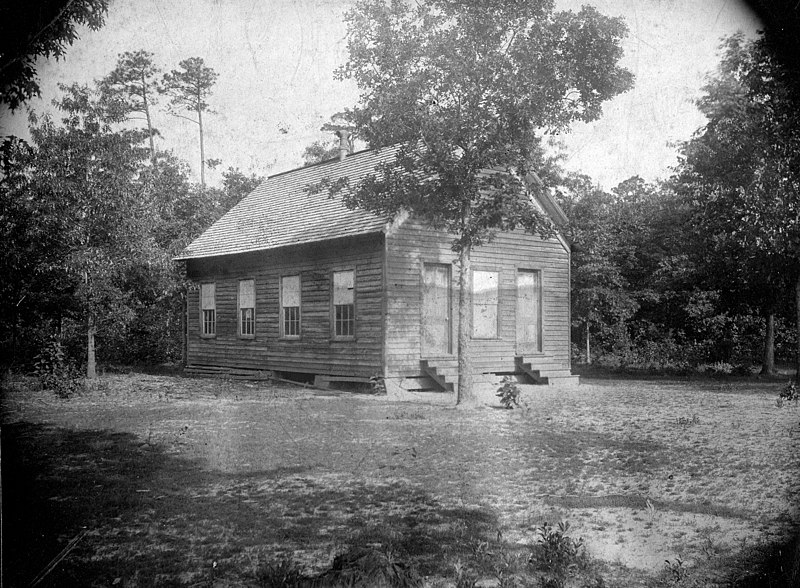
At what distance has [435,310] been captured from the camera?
16625mm

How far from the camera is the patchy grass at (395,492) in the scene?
4.65 meters

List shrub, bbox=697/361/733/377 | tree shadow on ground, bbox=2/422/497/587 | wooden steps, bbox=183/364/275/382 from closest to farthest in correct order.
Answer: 1. tree shadow on ground, bbox=2/422/497/587
2. wooden steps, bbox=183/364/275/382
3. shrub, bbox=697/361/733/377

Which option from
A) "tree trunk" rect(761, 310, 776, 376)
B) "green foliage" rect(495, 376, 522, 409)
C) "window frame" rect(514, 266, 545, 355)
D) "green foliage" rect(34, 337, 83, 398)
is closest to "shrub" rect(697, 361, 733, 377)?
"tree trunk" rect(761, 310, 776, 376)

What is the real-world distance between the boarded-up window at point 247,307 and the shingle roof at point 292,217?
3.76ft

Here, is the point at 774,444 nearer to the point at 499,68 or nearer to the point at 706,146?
the point at 706,146

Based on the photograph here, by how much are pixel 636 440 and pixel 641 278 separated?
2071cm

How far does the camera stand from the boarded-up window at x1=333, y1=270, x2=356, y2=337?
658 inches

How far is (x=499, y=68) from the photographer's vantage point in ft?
40.0

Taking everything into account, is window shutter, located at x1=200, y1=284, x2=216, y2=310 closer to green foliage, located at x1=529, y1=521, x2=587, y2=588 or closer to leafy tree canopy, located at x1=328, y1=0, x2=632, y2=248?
leafy tree canopy, located at x1=328, y1=0, x2=632, y2=248

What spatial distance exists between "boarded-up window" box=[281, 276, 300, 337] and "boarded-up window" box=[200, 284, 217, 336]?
Answer: 390 cm

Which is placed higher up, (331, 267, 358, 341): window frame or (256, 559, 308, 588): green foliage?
(331, 267, 358, 341): window frame

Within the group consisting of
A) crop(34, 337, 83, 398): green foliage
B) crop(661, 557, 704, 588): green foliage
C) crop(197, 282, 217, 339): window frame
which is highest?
crop(197, 282, 217, 339): window frame

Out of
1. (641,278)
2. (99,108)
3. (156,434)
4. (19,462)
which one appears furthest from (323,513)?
(641,278)

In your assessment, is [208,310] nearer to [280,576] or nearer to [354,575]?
[280,576]
